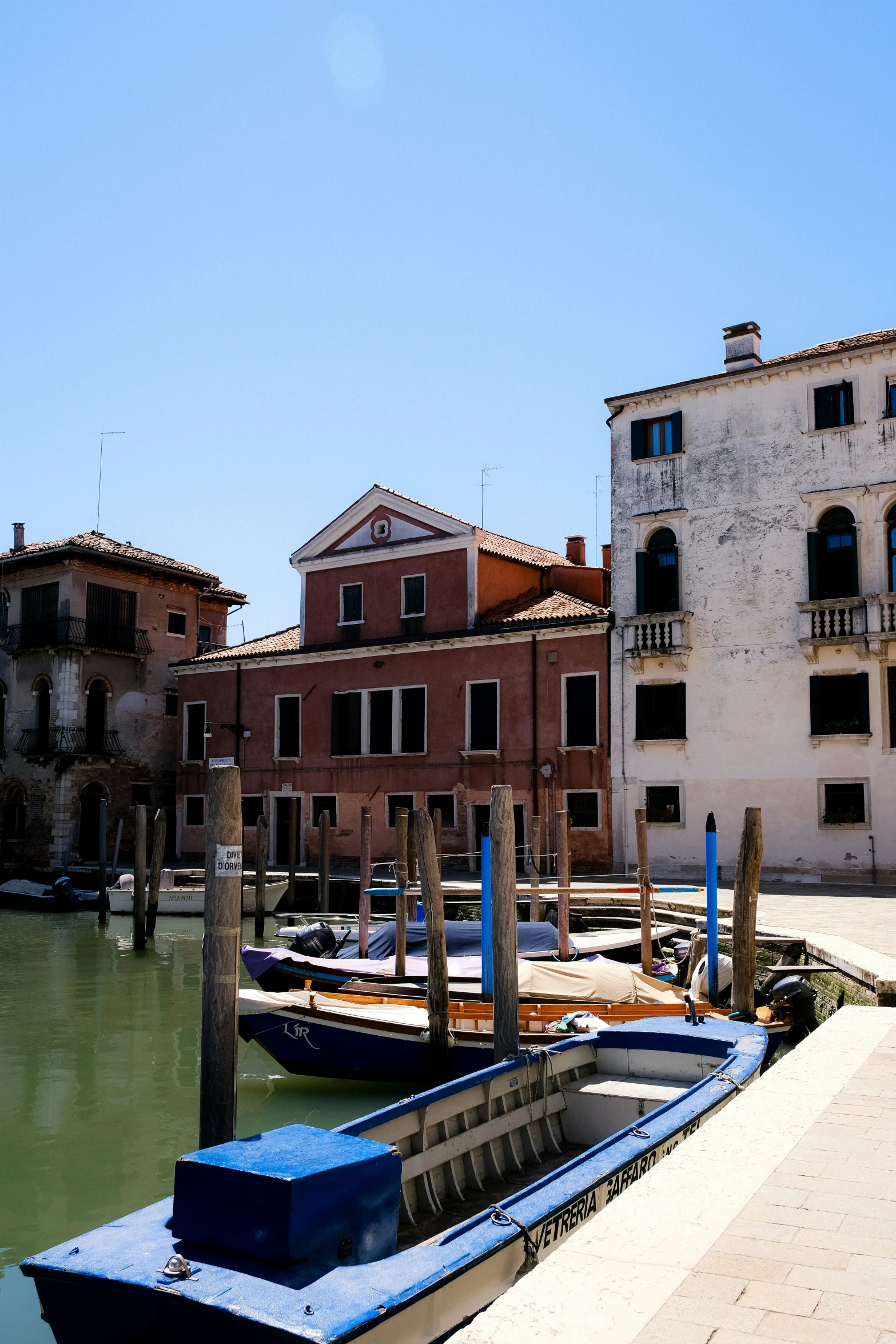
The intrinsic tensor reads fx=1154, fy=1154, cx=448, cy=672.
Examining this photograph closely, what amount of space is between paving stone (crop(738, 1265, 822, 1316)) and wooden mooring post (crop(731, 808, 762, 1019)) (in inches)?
249

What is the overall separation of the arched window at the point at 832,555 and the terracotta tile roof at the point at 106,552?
61.3ft

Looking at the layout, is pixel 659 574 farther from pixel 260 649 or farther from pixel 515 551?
pixel 260 649

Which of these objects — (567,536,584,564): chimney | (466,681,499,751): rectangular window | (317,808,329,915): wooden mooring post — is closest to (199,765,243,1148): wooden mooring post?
(317,808,329,915): wooden mooring post

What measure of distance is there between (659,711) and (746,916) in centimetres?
1388

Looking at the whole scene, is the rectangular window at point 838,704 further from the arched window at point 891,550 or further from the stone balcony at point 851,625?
the arched window at point 891,550

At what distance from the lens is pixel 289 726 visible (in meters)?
28.9

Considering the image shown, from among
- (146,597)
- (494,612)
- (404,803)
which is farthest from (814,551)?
(146,597)

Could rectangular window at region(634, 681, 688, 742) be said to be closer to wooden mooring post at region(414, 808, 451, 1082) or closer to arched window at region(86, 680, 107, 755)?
wooden mooring post at region(414, 808, 451, 1082)

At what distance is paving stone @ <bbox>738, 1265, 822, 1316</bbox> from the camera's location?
3.12m

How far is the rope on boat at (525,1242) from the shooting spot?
13.6 ft

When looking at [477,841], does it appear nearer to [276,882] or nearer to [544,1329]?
[276,882]

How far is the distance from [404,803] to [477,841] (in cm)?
239

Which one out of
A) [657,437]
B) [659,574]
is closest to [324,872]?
[659,574]

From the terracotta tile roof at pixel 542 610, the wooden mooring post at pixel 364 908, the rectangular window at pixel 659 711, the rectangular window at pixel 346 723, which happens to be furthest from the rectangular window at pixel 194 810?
the wooden mooring post at pixel 364 908
